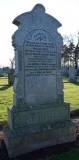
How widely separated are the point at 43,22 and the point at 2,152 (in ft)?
11.6

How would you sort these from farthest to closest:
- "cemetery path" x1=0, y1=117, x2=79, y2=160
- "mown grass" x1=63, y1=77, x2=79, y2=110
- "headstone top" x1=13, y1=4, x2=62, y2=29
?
"mown grass" x1=63, y1=77, x2=79, y2=110, "headstone top" x1=13, y1=4, x2=62, y2=29, "cemetery path" x1=0, y1=117, x2=79, y2=160

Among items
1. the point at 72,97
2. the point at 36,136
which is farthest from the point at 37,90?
the point at 72,97

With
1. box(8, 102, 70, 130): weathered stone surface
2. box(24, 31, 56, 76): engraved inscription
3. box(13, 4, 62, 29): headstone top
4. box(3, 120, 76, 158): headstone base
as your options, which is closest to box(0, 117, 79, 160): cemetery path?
box(3, 120, 76, 158): headstone base

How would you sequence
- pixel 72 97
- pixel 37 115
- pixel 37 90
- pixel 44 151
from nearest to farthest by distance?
pixel 44 151
pixel 37 115
pixel 37 90
pixel 72 97

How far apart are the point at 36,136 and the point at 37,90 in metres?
1.20

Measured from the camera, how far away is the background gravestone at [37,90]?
196 inches

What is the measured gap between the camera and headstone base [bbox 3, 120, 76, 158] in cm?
474

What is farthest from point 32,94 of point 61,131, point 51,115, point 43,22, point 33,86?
point 43,22

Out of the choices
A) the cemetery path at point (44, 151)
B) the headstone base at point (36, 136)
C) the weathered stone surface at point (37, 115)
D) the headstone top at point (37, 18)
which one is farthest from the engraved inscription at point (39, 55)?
the cemetery path at point (44, 151)

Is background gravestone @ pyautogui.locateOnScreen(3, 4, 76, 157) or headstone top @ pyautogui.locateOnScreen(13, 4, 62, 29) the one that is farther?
headstone top @ pyautogui.locateOnScreen(13, 4, 62, 29)

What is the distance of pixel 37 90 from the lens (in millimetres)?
5375

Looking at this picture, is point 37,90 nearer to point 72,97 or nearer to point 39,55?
point 39,55

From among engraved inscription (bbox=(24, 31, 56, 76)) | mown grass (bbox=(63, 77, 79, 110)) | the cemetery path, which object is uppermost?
engraved inscription (bbox=(24, 31, 56, 76))

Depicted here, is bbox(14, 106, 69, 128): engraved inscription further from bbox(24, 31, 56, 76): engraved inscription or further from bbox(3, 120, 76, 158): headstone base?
bbox(24, 31, 56, 76): engraved inscription
